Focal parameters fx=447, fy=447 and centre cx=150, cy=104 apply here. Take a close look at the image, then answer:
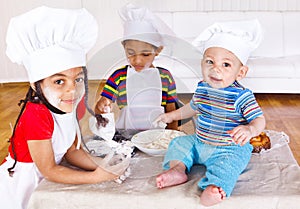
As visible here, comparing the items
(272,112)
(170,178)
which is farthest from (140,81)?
(272,112)

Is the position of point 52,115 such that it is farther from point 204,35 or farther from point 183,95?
point 204,35

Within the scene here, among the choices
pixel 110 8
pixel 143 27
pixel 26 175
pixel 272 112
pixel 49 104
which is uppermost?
pixel 143 27

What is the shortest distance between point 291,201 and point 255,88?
1.98 metres

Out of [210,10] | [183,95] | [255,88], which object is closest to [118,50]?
[183,95]

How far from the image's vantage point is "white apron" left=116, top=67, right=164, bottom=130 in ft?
3.98

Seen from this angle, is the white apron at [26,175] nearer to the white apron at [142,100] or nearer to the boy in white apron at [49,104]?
the boy in white apron at [49,104]

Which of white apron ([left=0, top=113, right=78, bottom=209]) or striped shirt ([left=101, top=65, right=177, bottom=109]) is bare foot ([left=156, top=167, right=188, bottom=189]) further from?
white apron ([left=0, top=113, right=78, bottom=209])

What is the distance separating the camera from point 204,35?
50.2 inches

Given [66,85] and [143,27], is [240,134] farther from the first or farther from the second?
[66,85]

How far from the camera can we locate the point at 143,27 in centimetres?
122

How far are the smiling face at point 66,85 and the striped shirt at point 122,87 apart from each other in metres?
0.08

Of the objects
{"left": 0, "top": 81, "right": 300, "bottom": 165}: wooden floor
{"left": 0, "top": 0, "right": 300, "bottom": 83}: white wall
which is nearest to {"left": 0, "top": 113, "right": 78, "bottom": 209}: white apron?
{"left": 0, "top": 81, "right": 300, "bottom": 165}: wooden floor

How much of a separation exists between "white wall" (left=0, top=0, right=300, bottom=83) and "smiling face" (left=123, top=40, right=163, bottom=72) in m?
2.38

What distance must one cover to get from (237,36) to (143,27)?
0.26 metres
